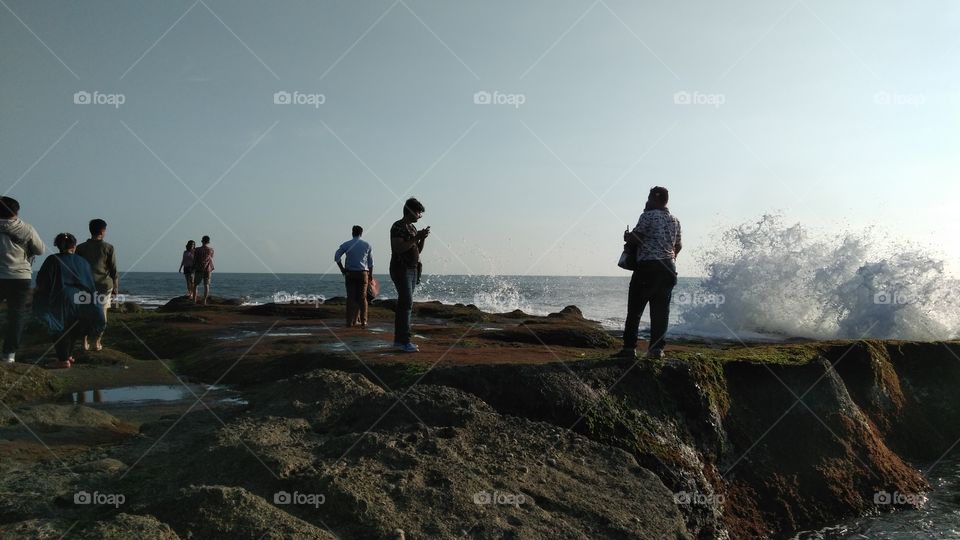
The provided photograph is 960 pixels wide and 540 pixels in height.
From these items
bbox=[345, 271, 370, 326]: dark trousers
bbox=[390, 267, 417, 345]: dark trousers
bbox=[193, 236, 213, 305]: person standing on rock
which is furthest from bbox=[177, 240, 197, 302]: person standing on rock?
bbox=[390, 267, 417, 345]: dark trousers

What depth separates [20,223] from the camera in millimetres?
8062

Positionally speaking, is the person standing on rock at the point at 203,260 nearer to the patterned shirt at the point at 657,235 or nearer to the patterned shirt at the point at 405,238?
the patterned shirt at the point at 405,238

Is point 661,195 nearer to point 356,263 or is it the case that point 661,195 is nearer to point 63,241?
point 356,263

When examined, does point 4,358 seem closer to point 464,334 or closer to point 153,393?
point 153,393

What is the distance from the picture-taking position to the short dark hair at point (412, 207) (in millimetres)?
8305

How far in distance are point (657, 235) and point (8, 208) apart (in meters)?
7.35

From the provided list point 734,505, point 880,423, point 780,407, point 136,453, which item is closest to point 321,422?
point 136,453

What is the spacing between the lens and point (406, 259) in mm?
8242

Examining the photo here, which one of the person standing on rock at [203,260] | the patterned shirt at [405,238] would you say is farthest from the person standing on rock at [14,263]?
the person standing on rock at [203,260]

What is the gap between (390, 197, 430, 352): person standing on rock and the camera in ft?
26.8

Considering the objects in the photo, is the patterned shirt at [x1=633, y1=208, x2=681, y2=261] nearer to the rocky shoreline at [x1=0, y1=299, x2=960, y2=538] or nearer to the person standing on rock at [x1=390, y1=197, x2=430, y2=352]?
the rocky shoreline at [x1=0, y1=299, x2=960, y2=538]

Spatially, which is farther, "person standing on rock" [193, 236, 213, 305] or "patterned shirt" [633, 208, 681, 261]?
"person standing on rock" [193, 236, 213, 305]

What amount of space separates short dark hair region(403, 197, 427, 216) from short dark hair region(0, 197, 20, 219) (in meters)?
4.56

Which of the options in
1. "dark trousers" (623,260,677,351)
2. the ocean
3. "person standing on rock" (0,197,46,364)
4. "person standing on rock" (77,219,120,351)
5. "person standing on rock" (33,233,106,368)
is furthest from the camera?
the ocean
